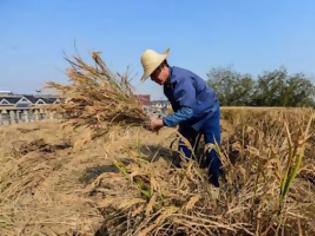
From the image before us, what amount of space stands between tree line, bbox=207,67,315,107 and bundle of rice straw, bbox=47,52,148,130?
11.1m

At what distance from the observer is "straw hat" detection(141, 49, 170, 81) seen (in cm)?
400

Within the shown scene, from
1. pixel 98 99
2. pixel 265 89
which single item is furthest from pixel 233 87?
pixel 98 99

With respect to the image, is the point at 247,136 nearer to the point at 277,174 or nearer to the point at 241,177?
the point at 241,177

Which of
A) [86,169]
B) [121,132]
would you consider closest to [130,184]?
[121,132]

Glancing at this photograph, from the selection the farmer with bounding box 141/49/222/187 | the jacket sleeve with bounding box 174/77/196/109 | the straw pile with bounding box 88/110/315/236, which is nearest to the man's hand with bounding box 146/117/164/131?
the farmer with bounding box 141/49/222/187

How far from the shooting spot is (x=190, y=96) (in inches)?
155

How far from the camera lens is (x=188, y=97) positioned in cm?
393

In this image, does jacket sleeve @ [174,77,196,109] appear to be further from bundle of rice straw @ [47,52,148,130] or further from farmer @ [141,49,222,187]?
bundle of rice straw @ [47,52,148,130]

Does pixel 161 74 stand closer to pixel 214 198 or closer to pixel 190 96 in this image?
pixel 190 96

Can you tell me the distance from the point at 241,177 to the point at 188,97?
128 cm

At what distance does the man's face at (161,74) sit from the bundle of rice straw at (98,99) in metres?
0.41

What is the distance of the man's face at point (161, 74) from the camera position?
407 cm

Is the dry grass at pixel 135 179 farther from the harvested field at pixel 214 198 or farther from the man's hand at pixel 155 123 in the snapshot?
the man's hand at pixel 155 123

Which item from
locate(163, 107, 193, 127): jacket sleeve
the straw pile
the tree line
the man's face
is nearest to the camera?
the straw pile
